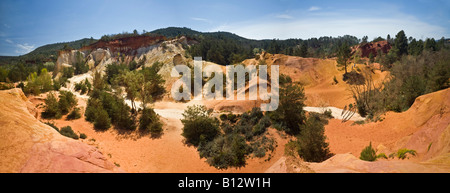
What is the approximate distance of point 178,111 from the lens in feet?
78.8

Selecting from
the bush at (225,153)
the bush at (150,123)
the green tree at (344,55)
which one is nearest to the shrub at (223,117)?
the bush at (225,153)

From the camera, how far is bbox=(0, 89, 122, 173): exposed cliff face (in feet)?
21.1

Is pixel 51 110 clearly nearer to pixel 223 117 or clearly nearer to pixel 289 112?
pixel 223 117

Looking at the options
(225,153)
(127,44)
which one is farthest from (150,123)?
(127,44)

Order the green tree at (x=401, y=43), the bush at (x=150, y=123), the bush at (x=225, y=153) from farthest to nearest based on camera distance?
the green tree at (x=401, y=43) → the bush at (x=150, y=123) → the bush at (x=225, y=153)

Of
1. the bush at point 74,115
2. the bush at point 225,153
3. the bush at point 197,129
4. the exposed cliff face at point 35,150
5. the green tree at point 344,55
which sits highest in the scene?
the green tree at point 344,55

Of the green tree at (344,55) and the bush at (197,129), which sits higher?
the green tree at (344,55)

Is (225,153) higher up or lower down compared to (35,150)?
lower down

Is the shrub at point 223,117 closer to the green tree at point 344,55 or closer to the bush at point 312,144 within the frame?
the bush at point 312,144

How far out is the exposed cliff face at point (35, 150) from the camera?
6422 millimetres

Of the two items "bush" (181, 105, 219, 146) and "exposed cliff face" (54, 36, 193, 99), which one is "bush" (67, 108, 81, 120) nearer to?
"bush" (181, 105, 219, 146)

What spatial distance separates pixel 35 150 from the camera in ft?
22.9
